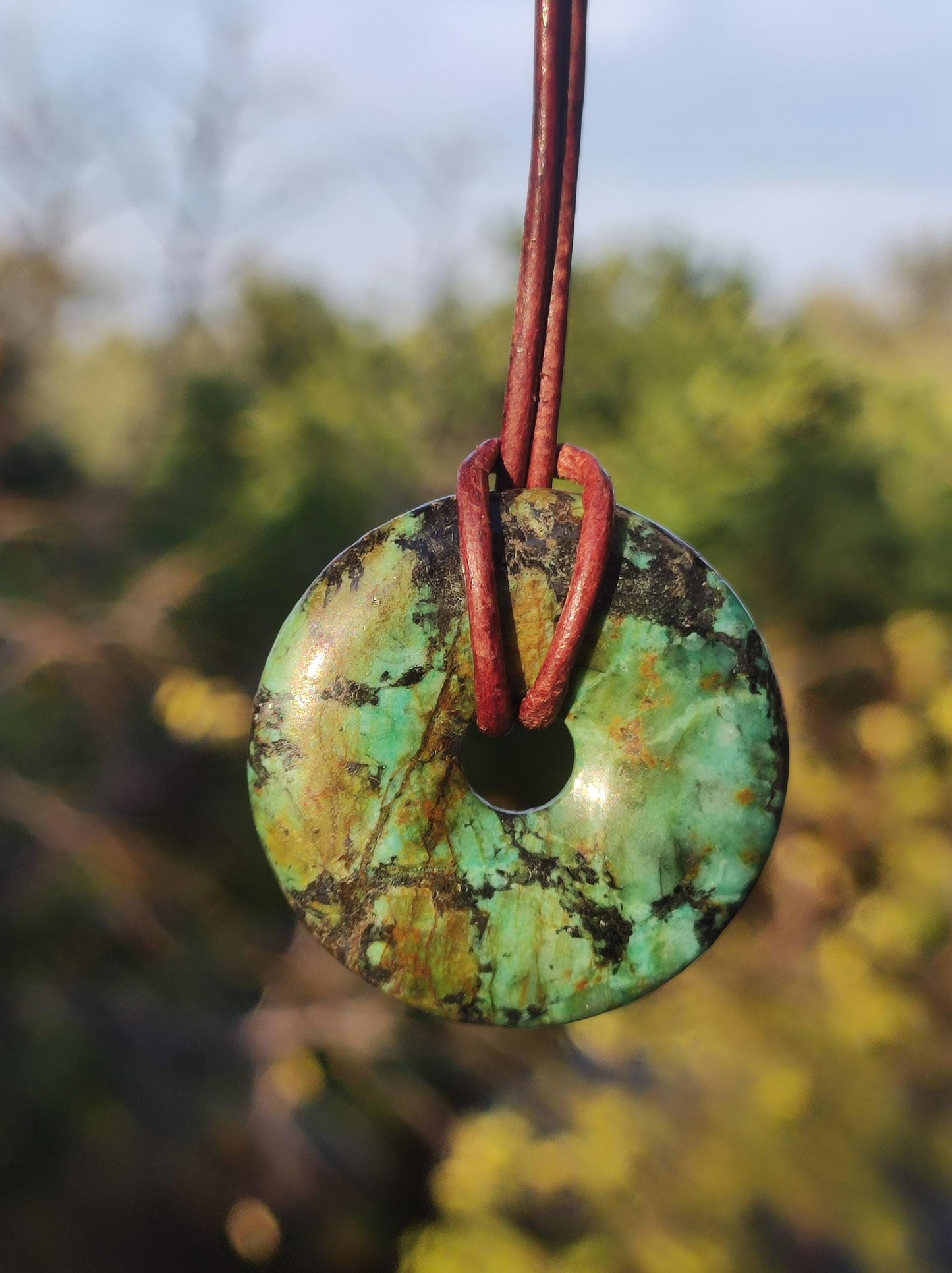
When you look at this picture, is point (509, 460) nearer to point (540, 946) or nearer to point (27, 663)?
point (540, 946)

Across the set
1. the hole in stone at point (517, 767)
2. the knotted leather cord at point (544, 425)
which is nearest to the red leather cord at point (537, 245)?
the knotted leather cord at point (544, 425)

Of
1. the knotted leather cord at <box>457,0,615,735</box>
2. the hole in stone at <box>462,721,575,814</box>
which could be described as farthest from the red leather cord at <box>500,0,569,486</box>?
the hole in stone at <box>462,721,575,814</box>

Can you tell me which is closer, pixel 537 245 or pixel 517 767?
pixel 537 245

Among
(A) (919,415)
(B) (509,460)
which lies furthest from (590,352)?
(B) (509,460)

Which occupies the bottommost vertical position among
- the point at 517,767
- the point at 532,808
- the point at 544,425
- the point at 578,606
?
the point at 532,808

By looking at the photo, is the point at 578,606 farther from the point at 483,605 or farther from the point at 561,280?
the point at 561,280

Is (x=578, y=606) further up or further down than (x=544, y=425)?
further down

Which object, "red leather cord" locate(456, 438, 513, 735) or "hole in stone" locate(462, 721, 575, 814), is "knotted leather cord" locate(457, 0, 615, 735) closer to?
"red leather cord" locate(456, 438, 513, 735)

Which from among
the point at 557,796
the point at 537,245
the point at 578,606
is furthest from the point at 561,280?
the point at 557,796
